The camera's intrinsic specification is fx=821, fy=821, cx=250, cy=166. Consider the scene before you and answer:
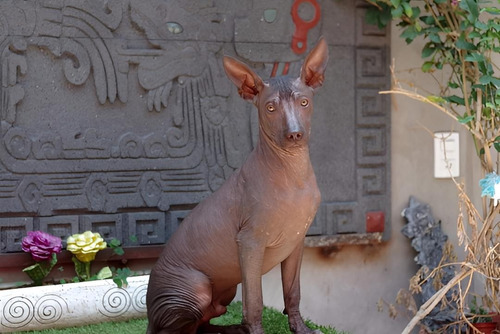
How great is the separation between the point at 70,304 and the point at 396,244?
2236mm

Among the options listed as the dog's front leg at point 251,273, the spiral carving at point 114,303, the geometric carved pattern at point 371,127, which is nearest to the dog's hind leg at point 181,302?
the dog's front leg at point 251,273

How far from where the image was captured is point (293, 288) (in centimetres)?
374

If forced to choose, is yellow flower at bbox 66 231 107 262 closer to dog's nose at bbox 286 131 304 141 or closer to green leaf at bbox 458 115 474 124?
dog's nose at bbox 286 131 304 141

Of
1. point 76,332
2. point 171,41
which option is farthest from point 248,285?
point 171,41

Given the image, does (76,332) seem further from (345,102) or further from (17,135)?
(345,102)

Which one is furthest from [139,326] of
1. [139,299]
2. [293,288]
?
[293,288]

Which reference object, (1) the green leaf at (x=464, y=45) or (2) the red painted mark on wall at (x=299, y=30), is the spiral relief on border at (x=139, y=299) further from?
(1) the green leaf at (x=464, y=45)

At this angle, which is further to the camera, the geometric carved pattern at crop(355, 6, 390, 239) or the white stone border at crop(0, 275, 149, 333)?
the geometric carved pattern at crop(355, 6, 390, 239)

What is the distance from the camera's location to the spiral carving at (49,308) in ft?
13.9

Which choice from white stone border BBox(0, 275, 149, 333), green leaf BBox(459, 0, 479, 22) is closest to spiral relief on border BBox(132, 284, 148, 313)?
white stone border BBox(0, 275, 149, 333)

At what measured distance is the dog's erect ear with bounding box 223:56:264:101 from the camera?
3506 millimetres

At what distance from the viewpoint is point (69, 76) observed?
4621 millimetres

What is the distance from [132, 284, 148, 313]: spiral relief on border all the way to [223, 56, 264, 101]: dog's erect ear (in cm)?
143

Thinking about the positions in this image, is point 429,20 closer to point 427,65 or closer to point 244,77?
point 427,65
